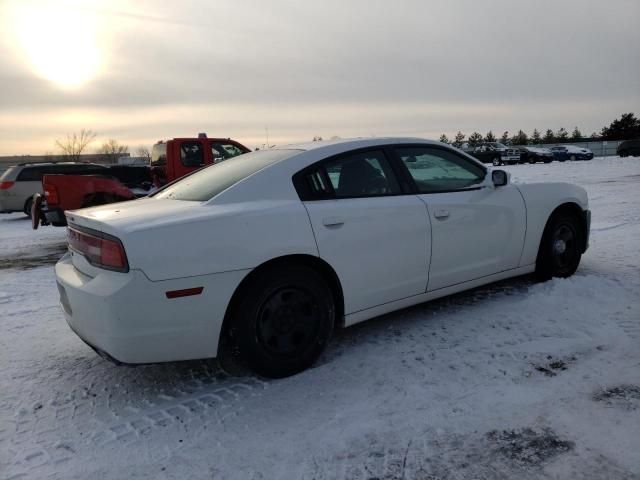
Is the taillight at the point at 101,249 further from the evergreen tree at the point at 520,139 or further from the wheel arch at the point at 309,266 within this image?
the evergreen tree at the point at 520,139

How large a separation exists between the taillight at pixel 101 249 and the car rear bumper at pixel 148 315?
5cm

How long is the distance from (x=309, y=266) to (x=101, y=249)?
48.6 inches

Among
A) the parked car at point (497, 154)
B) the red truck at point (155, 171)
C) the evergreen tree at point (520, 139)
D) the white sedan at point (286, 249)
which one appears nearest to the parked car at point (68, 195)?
the red truck at point (155, 171)

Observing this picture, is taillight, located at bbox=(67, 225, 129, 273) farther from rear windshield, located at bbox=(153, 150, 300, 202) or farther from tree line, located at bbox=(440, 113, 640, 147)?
tree line, located at bbox=(440, 113, 640, 147)

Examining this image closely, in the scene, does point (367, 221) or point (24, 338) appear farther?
point (24, 338)

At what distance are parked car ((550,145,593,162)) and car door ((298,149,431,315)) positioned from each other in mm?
35504

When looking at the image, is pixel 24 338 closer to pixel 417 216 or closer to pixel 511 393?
pixel 417 216

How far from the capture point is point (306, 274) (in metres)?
3.07

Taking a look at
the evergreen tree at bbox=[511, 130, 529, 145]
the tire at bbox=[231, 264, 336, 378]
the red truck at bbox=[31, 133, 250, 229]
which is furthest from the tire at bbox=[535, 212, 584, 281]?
the evergreen tree at bbox=[511, 130, 529, 145]

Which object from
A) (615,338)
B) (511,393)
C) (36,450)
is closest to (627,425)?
(511,393)

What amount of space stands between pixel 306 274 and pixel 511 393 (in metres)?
1.37

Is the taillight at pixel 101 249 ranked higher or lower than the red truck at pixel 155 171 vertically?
lower

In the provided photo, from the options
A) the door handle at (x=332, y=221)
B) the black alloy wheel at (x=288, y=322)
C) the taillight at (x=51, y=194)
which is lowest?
the black alloy wheel at (x=288, y=322)

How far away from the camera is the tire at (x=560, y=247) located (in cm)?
453
